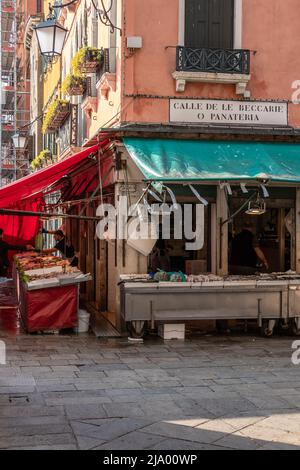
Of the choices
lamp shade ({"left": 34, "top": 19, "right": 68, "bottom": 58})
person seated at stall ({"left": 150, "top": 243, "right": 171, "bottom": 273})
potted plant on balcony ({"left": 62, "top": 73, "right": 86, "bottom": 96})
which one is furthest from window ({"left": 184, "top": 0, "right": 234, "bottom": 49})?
potted plant on balcony ({"left": 62, "top": 73, "right": 86, "bottom": 96})

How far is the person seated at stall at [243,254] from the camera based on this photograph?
13766 millimetres

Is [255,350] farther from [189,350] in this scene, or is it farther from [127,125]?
[127,125]

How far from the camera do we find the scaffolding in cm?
4472

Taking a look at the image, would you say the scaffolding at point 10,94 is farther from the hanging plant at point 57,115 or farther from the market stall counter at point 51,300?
the market stall counter at point 51,300

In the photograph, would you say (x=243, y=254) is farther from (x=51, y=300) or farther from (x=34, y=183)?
(x=34, y=183)

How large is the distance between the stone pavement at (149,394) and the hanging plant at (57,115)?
10.2 m

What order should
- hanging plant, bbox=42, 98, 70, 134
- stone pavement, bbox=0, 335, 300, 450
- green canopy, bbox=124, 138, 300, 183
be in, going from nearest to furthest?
stone pavement, bbox=0, 335, 300, 450
green canopy, bbox=124, 138, 300, 183
hanging plant, bbox=42, 98, 70, 134

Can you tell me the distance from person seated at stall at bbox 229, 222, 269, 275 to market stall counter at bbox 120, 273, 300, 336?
106 centimetres

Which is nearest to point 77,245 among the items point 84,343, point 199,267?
point 199,267

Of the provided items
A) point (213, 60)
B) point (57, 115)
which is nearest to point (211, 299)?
point (213, 60)

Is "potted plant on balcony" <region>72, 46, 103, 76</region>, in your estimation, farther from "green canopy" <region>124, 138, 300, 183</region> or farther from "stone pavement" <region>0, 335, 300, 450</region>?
"stone pavement" <region>0, 335, 300, 450</region>

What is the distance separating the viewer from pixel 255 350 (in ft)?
37.7

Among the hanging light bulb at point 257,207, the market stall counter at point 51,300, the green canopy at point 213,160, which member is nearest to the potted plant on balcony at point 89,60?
the green canopy at point 213,160

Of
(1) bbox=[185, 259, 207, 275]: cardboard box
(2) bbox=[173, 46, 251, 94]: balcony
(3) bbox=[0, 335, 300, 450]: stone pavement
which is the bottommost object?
(3) bbox=[0, 335, 300, 450]: stone pavement
